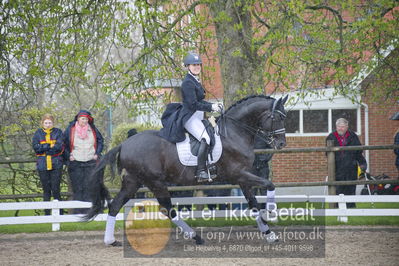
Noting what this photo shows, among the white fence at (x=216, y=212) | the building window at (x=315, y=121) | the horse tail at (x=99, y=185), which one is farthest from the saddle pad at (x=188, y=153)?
the building window at (x=315, y=121)

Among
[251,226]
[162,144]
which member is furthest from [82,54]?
[251,226]

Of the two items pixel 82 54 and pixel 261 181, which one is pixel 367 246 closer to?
pixel 261 181

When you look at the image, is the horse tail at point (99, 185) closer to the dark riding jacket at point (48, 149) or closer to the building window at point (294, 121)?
the dark riding jacket at point (48, 149)

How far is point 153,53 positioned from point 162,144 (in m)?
3.50

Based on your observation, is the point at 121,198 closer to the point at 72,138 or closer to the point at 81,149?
the point at 81,149

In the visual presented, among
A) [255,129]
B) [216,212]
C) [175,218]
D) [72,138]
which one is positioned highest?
[255,129]

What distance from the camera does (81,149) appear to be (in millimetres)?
9477

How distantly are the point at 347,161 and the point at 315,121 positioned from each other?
25.8ft

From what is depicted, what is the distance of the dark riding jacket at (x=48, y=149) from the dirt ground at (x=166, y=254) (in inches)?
46.1

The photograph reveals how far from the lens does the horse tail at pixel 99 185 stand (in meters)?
7.95

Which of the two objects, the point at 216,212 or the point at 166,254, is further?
the point at 216,212

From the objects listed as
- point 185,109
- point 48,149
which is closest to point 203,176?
point 185,109

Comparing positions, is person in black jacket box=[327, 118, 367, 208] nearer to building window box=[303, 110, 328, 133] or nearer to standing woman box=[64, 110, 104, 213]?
standing woman box=[64, 110, 104, 213]

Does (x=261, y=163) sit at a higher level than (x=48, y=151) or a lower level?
lower
